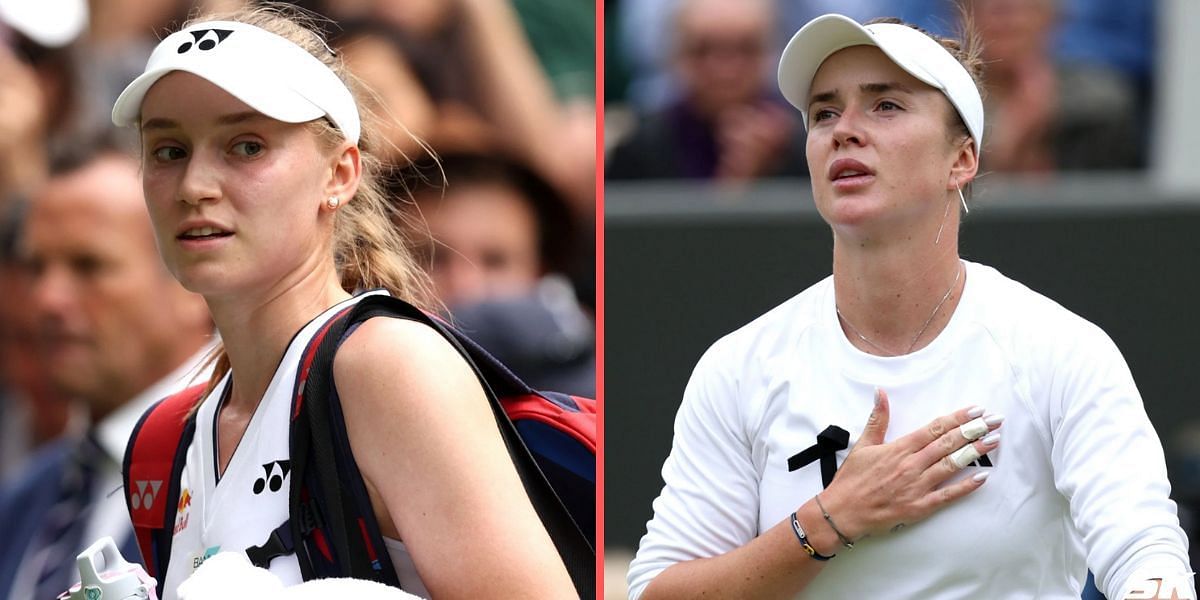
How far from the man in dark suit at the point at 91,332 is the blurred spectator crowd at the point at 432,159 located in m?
0.02

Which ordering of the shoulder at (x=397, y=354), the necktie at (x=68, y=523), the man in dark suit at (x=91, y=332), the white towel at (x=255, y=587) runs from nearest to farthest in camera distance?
1. the white towel at (x=255, y=587)
2. the shoulder at (x=397, y=354)
3. the necktie at (x=68, y=523)
4. the man in dark suit at (x=91, y=332)

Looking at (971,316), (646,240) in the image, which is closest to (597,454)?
(971,316)

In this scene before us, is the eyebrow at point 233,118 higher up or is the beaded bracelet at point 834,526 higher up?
the eyebrow at point 233,118

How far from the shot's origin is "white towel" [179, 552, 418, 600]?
2.00 metres

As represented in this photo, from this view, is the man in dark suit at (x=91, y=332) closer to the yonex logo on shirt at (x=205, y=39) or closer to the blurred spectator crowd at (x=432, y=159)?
the blurred spectator crowd at (x=432, y=159)

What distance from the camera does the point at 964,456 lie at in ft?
7.34

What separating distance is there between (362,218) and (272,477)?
0.47m

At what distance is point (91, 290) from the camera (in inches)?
187

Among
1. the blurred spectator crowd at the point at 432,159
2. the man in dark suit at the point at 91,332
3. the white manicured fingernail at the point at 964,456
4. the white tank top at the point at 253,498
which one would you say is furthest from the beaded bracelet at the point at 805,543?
the man in dark suit at the point at 91,332

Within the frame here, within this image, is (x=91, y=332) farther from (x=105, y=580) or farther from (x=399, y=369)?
(x=399, y=369)

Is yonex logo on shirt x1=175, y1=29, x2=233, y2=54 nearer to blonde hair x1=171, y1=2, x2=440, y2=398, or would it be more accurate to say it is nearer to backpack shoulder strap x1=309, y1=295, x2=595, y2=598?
blonde hair x1=171, y1=2, x2=440, y2=398

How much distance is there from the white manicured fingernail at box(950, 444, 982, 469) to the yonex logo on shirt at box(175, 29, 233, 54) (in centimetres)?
113

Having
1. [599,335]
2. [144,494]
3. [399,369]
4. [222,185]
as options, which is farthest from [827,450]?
[144,494]

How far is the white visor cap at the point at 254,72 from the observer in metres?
2.22
